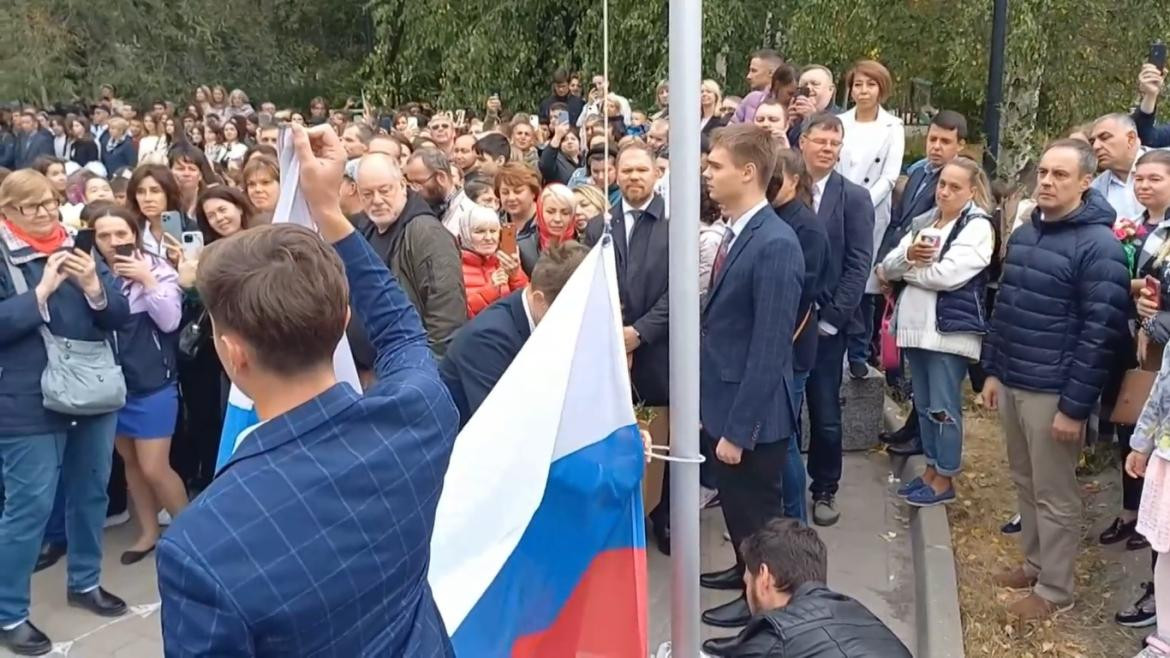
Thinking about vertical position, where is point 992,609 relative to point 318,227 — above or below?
below

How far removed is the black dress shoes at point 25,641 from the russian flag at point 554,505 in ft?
7.93

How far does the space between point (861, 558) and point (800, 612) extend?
2111 millimetres

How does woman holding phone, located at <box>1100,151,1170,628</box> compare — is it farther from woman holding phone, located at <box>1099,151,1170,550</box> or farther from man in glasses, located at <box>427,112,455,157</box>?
man in glasses, located at <box>427,112,455,157</box>

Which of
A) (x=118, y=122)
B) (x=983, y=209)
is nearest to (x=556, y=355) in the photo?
(x=983, y=209)

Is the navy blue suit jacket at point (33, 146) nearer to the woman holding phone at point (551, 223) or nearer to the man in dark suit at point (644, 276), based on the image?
the woman holding phone at point (551, 223)

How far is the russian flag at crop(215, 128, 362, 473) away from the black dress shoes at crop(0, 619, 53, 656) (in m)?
1.81

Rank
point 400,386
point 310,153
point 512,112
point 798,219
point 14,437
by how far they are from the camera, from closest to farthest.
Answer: point 400,386 < point 310,153 < point 14,437 < point 798,219 < point 512,112

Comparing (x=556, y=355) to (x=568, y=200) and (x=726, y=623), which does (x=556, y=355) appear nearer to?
(x=726, y=623)

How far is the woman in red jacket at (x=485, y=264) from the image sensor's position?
4.76 meters

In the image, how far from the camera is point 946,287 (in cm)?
461

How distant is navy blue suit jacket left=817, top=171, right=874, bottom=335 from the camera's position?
15.7 ft

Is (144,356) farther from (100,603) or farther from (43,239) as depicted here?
(100,603)

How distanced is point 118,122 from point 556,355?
12.7m

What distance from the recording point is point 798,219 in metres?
4.30
